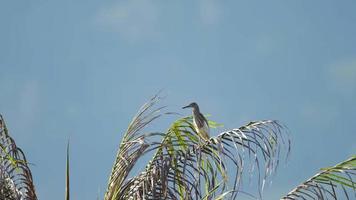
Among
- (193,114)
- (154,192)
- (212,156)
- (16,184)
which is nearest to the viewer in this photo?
(154,192)

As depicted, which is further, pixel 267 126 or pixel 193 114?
pixel 193 114

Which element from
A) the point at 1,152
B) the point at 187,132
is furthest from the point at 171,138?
the point at 1,152

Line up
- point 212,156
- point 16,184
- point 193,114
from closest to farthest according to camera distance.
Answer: point 212,156 < point 16,184 < point 193,114

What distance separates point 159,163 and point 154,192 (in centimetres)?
66

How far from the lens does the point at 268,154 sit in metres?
8.65

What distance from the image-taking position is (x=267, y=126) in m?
Answer: 8.93

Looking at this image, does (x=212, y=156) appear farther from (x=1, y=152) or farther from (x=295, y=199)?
(x=1, y=152)

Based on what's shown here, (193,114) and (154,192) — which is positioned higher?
(193,114)

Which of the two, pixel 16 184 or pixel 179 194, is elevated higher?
pixel 16 184

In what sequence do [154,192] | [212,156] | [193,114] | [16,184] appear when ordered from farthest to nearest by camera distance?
[193,114] → [16,184] → [212,156] → [154,192]

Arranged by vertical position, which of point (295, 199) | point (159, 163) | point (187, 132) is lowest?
→ point (295, 199)

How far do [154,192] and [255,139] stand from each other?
4.42ft

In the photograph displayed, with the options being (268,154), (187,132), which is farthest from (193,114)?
(268,154)

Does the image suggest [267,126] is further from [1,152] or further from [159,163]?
[1,152]
